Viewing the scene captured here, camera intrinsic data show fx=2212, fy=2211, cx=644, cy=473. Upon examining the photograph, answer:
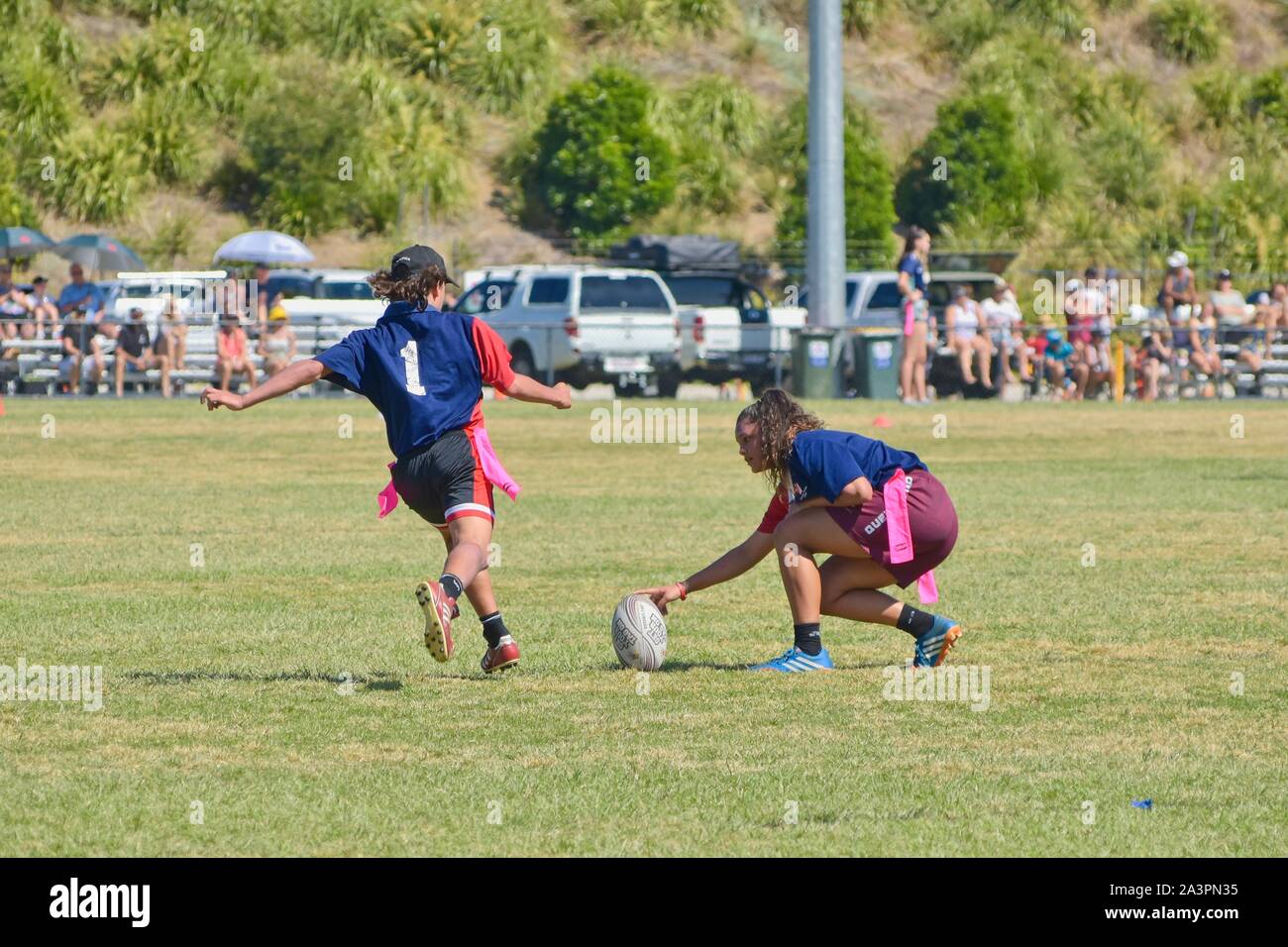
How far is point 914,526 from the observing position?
913 cm

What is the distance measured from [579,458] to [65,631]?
37.9 feet

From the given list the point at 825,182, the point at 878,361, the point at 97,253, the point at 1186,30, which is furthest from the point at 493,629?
the point at 1186,30

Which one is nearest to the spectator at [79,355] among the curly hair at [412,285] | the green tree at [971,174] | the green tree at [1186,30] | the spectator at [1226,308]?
the spectator at [1226,308]

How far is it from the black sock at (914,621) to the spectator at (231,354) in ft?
69.3

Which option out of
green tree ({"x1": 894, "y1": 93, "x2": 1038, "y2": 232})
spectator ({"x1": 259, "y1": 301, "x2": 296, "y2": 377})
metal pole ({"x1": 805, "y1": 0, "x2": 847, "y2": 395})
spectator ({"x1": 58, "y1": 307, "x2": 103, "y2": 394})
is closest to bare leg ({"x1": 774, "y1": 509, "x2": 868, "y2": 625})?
spectator ({"x1": 259, "y1": 301, "x2": 296, "y2": 377})

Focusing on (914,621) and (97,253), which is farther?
(97,253)

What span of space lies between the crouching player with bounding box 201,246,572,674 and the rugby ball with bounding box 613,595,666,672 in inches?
25.4

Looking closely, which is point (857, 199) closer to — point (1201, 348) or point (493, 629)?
point (1201, 348)

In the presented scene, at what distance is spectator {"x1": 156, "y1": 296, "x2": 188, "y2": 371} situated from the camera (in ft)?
101

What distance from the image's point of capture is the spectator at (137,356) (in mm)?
30828

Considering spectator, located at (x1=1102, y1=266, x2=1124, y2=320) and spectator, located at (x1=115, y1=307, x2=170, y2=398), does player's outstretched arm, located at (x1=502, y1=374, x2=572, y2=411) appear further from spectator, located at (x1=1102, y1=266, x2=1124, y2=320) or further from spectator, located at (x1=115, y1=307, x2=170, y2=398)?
spectator, located at (x1=1102, y1=266, x2=1124, y2=320)

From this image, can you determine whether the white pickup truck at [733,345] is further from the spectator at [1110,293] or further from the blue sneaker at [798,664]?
the blue sneaker at [798,664]

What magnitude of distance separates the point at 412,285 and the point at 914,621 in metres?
2.52
